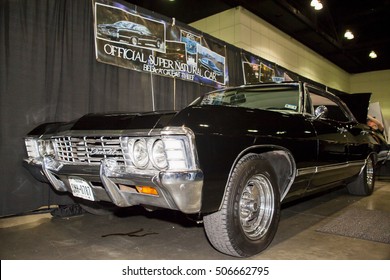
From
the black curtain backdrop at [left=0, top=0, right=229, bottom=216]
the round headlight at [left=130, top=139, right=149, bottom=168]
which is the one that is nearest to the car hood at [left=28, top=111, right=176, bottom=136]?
the round headlight at [left=130, top=139, right=149, bottom=168]

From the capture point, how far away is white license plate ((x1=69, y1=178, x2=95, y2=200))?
229cm

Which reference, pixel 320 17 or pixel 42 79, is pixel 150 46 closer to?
pixel 42 79

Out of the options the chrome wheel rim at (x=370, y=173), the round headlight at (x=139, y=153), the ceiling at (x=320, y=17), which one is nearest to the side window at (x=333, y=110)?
the chrome wheel rim at (x=370, y=173)

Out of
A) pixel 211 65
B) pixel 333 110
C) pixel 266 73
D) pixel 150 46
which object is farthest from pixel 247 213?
pixel 266 73

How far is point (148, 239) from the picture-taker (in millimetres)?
2684

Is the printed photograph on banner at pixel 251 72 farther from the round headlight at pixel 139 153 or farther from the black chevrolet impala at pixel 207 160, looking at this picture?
the round headlight at pixel 139 153

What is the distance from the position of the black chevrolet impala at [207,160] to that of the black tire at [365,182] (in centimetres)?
174

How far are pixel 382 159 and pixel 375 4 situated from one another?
6.15 metres

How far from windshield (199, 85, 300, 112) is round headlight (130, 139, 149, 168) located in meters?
1.52

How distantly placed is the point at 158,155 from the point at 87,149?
0.67 meters

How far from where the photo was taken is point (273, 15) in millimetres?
9547

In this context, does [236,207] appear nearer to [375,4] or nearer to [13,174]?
[13,174]

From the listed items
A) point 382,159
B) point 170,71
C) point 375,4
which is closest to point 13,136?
point 170,71

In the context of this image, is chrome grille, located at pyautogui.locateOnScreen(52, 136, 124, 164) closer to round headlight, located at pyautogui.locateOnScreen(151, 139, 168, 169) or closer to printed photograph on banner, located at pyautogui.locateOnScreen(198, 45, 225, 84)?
round headlight, located at pyautogui.locateOnScreen(151, 139, 168, 169)
